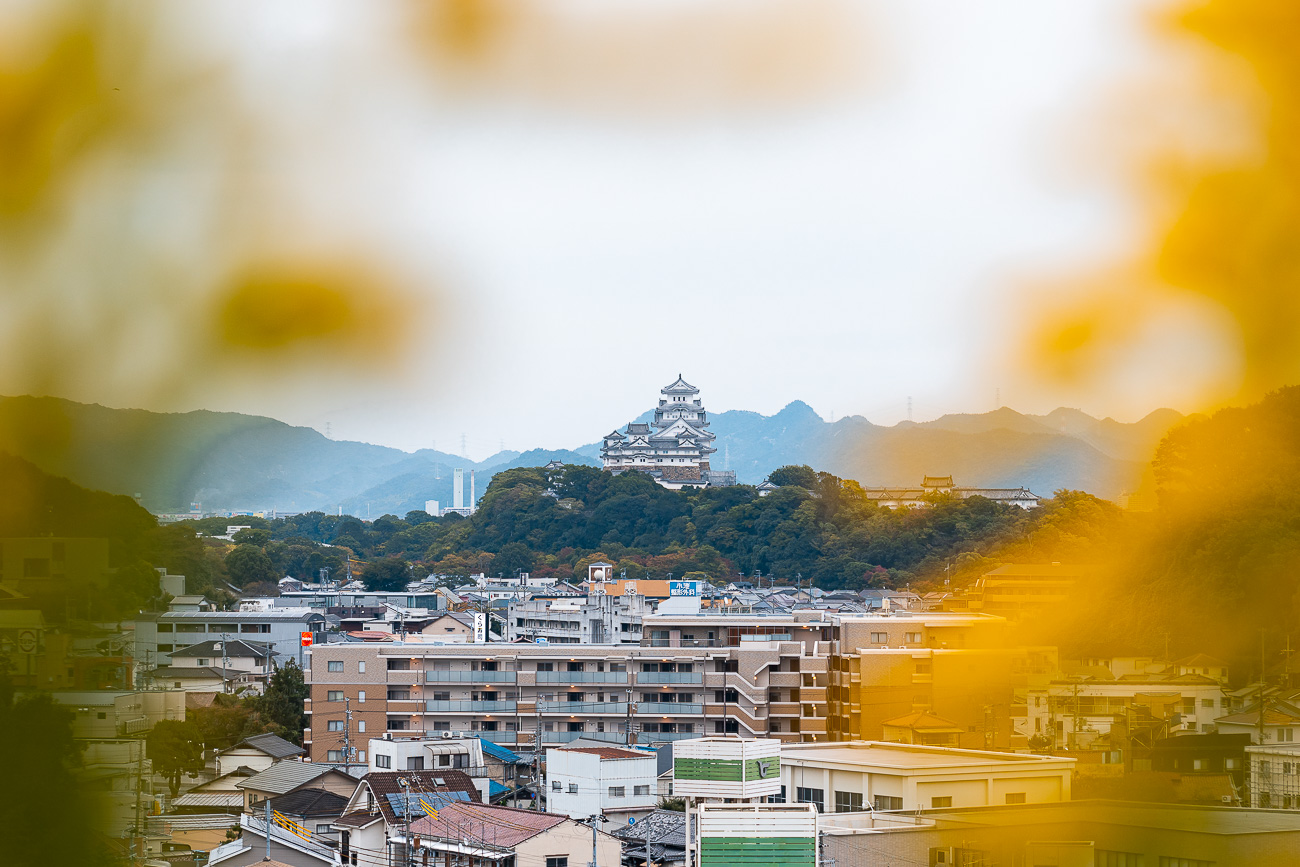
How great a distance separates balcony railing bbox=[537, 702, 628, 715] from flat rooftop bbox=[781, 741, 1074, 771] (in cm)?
574

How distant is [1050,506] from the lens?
8180 millimetres

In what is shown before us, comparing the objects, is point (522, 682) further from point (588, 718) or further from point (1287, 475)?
point (1287, 475)

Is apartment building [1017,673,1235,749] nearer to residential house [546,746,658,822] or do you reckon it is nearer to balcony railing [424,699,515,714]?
residential house [546,746,658,822]

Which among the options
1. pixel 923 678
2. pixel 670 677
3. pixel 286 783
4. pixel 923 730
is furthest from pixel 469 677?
pixel 923 730

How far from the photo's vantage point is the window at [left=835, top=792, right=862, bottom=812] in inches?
199

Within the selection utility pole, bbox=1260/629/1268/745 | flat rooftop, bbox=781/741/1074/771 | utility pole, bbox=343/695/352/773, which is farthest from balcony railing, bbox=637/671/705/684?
utility pole, bbox=1260/629/1268/745

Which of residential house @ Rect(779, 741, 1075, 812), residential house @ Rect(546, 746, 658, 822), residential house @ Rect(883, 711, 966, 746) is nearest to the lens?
residential house @ Rect(779, 741, 1075, 812)

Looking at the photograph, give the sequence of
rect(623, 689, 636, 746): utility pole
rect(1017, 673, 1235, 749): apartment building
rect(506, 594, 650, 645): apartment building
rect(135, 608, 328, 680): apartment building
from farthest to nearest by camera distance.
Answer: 1. rect(506, 594, 650, 645): apartment building
2. rect(135, 608, 328, 680): apartment building
3. rect(623, 689, 636, 746): utility pole
4. rect(1017, 673, 1235, 749): apartment building

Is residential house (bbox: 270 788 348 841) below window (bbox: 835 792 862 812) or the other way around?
below

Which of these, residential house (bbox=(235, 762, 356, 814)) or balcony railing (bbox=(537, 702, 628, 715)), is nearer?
residential house (bbox=(235, 762, 356, 814))

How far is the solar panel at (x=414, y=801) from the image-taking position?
649cm

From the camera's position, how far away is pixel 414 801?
6625mm

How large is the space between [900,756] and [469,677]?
263 inches

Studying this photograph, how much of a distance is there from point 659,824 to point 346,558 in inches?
797
